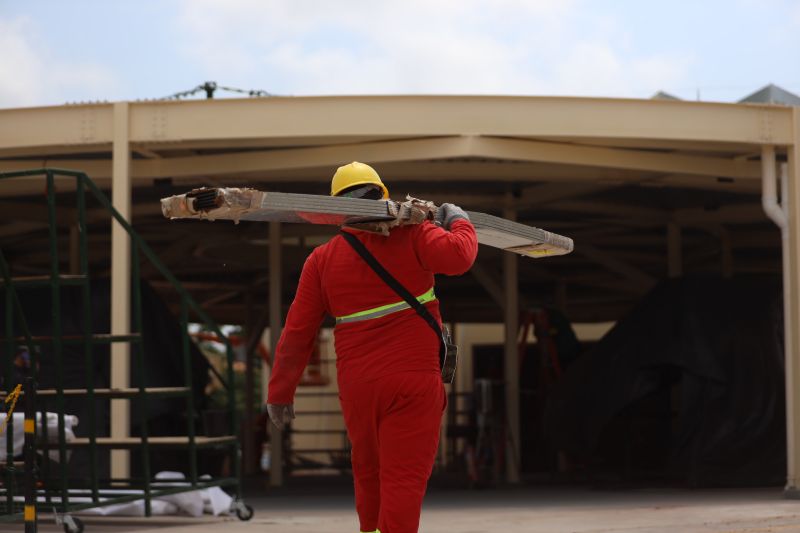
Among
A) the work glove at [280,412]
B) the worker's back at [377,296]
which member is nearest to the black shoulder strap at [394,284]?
the worker's back at [377,296]

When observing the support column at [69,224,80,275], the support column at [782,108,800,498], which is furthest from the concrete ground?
the support column at [69,224,80,275]

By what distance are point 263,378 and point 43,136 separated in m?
24.8

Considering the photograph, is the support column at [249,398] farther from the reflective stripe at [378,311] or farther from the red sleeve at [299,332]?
the reflective stripe at [378,311]

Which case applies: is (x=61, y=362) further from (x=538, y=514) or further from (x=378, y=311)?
(x=538, y=514)

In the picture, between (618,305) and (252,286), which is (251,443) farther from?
(618,305)

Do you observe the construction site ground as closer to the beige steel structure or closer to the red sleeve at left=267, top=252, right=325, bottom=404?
the beige steel structure

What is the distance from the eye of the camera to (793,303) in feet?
40.6

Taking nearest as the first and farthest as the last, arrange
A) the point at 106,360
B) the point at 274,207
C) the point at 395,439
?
the point at 274,207 < the point at 395,439 < the point at 106,360

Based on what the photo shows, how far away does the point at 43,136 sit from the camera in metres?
12.1

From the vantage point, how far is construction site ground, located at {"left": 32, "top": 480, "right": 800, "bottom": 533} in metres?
9.44

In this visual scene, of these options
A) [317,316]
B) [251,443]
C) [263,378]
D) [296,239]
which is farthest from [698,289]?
[263,378]

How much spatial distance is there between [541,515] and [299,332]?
222 inches

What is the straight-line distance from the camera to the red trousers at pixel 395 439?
5270mm

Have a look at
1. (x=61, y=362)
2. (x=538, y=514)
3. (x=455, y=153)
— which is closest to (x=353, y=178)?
(x=61, y=362)
